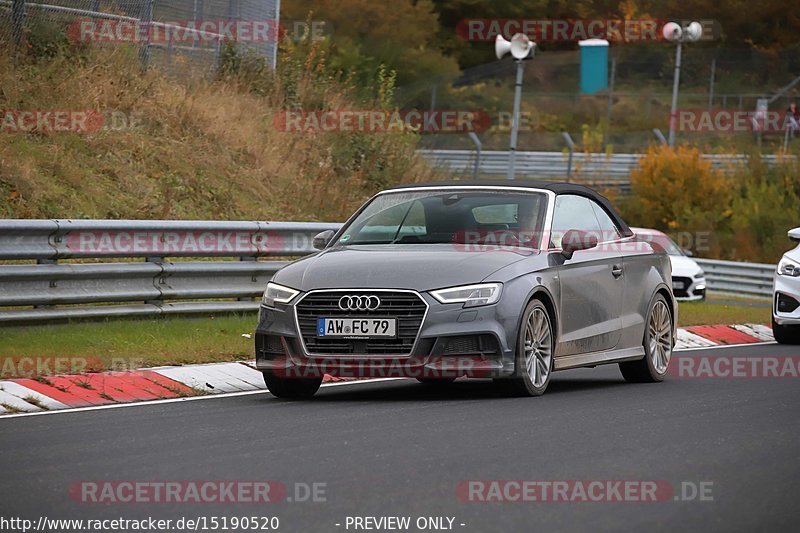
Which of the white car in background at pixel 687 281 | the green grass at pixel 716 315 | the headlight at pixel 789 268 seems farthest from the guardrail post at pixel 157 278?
the white car in background at pixel 687 281

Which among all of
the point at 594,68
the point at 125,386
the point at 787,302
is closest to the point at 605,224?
the point at 125,386

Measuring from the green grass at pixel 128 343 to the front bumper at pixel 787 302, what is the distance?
→ 22.4 ft

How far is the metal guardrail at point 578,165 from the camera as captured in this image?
47.8 meters

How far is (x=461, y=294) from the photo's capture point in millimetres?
10750

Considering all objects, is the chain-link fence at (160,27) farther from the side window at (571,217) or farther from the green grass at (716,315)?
the side window at (571,217)

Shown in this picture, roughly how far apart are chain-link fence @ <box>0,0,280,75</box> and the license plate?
12140 millimetres

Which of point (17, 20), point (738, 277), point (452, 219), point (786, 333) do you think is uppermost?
point (17, 20)

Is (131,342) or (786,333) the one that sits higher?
(131,342)

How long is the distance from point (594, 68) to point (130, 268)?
57.1 meters

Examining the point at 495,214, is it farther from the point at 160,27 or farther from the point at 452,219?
the point at 160,27

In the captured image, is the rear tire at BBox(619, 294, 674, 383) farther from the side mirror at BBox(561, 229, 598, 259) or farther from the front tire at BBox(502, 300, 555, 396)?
the front tire at BBox(502, 300, 555, 396)

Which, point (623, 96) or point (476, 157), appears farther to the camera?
point (623, 96)

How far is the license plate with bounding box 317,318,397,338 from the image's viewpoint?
1071cm

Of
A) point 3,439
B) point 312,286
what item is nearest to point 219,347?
point 312,286
